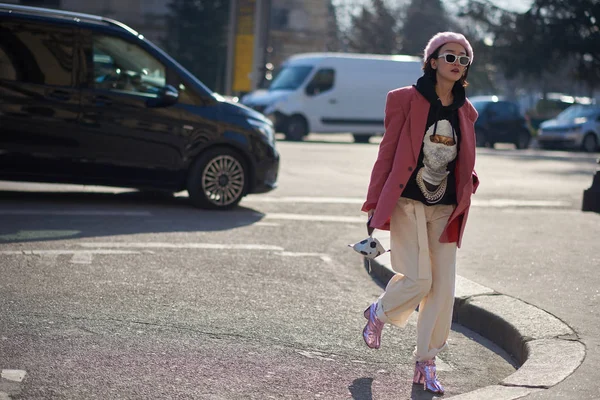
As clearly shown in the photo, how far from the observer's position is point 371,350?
19.4 feet

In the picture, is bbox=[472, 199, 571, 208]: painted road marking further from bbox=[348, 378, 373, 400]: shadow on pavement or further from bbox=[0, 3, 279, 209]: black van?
bbox=[348, 378, 373, 400]: shadow on pavement

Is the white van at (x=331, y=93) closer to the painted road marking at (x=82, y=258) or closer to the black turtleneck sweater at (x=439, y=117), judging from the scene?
the painted road marking at (x=82, y=258)

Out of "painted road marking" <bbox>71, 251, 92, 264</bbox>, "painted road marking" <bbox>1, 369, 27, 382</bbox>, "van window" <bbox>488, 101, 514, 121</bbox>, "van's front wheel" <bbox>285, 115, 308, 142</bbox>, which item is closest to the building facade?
"van window" <bbox>488, 101, 514, 121</bbox>

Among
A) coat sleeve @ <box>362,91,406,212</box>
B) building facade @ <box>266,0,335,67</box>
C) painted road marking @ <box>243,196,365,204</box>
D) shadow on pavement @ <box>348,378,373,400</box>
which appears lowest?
painted road marking @ <box>243,196,365,204</box>

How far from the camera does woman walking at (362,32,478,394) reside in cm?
504

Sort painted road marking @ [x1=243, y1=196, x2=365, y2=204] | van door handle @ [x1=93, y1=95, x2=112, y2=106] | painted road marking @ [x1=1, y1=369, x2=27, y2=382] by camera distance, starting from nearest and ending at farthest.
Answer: painted road marking @ [x1=1, y1=369, x2=27, y2=382], van door handle @ [x1=93, y1=95, x2=112, y2=106], painted road marking @ [x1=243, y1=196, x2=365, y2=204]

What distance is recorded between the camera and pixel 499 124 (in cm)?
3306

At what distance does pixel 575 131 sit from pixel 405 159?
96.5ft

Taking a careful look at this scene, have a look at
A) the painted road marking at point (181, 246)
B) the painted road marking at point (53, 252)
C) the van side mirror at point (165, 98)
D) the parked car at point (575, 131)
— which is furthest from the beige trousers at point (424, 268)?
the parked car at point (575, 131)

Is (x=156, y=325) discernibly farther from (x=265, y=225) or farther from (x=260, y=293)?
(x=265, y=225)

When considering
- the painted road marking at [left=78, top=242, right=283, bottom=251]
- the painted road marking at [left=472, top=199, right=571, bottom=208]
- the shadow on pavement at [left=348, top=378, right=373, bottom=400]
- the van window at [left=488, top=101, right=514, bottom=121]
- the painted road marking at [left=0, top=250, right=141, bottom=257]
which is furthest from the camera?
the van window at [left=488, top=101, right=514, bottom=121]

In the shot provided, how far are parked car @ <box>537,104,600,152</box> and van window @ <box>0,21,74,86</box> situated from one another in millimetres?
24759

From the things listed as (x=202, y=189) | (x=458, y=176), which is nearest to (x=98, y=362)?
(x=458, y=176)

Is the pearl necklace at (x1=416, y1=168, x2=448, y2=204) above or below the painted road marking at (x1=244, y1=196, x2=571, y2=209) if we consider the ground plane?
above
